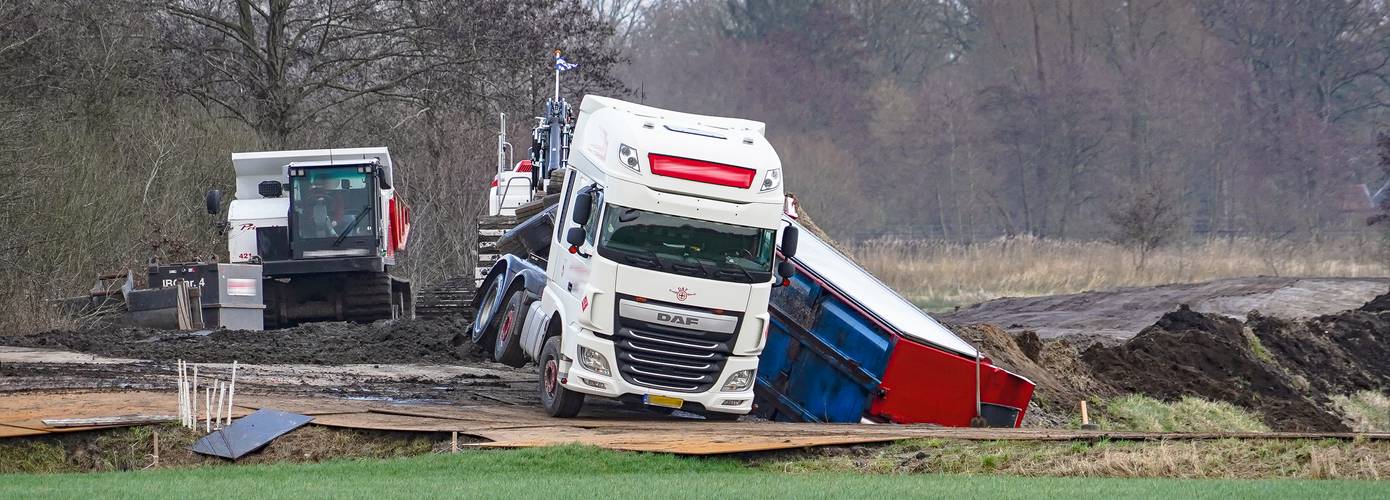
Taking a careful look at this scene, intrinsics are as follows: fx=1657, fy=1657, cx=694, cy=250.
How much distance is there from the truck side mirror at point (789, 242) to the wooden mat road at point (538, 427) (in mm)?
1746

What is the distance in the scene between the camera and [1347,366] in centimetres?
2911

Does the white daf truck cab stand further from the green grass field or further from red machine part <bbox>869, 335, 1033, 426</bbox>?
the green grass field

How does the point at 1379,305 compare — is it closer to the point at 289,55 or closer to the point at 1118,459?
the point at 1118,459

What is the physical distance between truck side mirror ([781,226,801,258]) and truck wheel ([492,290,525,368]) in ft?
13.2

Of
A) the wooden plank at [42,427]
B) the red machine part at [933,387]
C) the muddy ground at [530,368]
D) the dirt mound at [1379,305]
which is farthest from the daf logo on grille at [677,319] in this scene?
the dirt mound at [1379,305]

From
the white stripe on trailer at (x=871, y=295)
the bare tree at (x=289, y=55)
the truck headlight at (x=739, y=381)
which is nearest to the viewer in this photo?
the truck headlight at (x=739, y=381)

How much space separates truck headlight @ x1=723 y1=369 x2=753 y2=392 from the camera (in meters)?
16.7

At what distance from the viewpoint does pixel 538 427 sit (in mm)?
15875

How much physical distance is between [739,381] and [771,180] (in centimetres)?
208

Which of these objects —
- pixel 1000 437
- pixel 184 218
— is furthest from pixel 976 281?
pixel 1000 437

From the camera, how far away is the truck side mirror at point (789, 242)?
1630cm

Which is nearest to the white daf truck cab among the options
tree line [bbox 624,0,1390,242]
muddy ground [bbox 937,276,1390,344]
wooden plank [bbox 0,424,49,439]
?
wooden plank [bbox 0,424,49,439]

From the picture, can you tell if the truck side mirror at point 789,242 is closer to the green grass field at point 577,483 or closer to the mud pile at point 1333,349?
the green grass field at point 577,483

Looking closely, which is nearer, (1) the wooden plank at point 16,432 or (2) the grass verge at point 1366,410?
(1) the wooden plank at point 16,432
